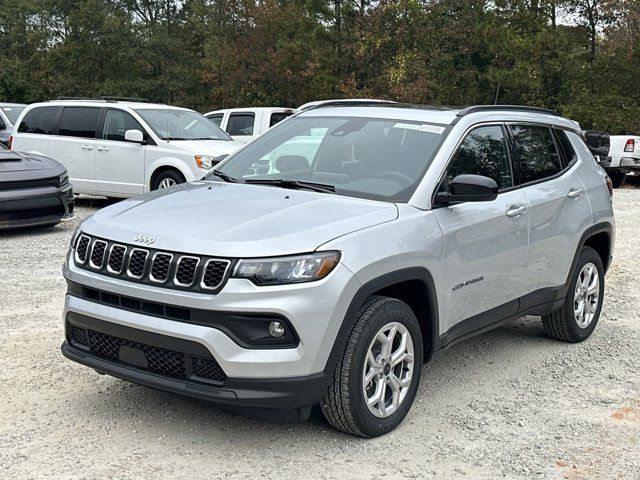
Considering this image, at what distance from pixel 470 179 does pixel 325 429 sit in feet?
5.21

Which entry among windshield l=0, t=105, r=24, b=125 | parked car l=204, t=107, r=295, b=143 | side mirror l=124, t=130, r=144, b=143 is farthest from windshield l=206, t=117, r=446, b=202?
windshield l=0, t=105, r=24, b=125

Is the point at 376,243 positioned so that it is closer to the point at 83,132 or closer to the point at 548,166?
the point at 548,166

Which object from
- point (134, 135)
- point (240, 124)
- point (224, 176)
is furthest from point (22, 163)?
point (240, 124)

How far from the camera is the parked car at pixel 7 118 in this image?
16109 millimetres

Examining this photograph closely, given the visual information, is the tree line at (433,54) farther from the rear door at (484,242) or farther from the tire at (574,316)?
the rear door at (484,242)

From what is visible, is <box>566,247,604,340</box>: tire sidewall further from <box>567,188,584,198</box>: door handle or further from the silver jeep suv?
<box>567,188,584,198</box>: door handle

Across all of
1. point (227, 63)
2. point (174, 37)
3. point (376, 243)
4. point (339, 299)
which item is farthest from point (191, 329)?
point (174, 37)

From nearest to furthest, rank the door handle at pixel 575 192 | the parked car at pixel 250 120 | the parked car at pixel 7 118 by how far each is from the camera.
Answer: the door handle at pixel 575 192 → the parked car at pixel 250 120 → the parked car at pixel 7 118

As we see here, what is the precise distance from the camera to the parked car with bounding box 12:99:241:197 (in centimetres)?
1185

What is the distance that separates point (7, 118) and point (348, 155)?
45.3 ft

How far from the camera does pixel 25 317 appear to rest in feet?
A: 20.3

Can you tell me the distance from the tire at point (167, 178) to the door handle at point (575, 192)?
721 centimetres

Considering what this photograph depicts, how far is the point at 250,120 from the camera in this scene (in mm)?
16219

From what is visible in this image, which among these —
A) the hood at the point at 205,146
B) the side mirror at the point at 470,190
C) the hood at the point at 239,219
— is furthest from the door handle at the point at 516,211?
the hood at the point at 205,146
